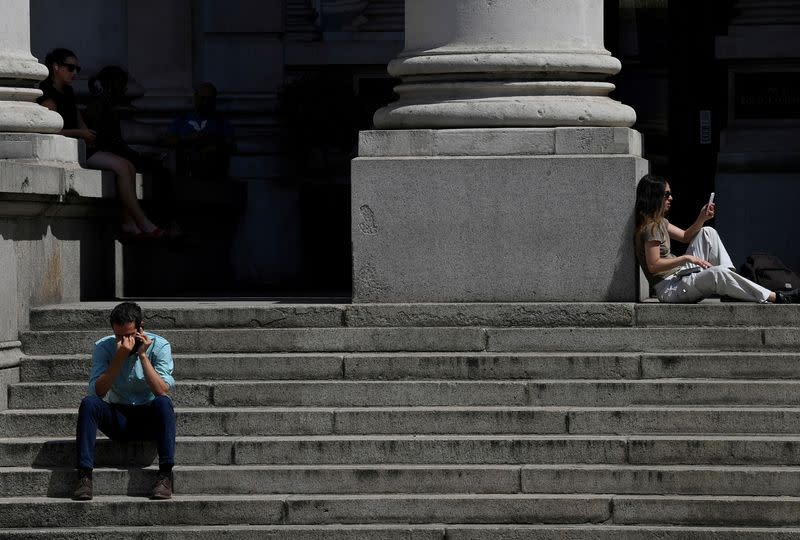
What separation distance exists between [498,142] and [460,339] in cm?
136

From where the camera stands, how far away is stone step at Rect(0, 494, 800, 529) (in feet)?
31.6

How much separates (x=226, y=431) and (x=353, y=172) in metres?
1.91

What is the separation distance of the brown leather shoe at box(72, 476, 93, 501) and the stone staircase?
0.14ft

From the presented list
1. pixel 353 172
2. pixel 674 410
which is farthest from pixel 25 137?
→ pixel 674 410

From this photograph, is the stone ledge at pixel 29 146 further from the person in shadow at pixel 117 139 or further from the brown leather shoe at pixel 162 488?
the brown leather shoe at pixel 162 488

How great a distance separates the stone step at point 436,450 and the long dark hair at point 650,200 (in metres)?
1.58

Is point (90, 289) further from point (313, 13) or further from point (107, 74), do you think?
point (313, 13)

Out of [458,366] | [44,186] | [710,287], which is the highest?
[44,186]

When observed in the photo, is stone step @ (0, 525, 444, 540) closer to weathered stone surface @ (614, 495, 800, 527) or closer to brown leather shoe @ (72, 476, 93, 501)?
brown leather shoe @ (72, 476, 93, 501)

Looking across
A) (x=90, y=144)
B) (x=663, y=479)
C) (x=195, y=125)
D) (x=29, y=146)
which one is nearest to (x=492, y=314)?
(x=663, y=479)

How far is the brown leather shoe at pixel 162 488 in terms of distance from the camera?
9883 mm

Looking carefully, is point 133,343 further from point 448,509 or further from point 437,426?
point 448,509

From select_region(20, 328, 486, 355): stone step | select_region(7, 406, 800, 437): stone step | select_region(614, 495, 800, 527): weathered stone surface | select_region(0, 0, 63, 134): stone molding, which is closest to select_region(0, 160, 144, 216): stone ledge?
select_region(0, 0, 63, 134): stone molding

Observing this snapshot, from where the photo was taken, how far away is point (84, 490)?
9.94m
